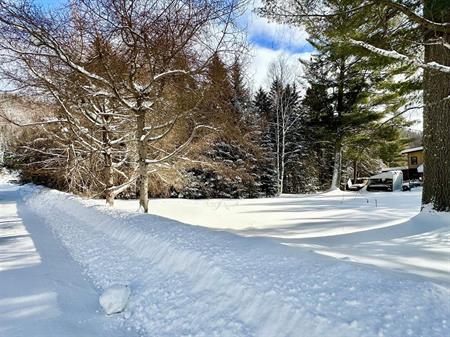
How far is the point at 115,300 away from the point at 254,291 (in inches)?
68.9

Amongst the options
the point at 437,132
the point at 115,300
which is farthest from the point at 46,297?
the point at 437,132

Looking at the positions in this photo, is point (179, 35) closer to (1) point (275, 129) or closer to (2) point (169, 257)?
(2) point (169, 257)

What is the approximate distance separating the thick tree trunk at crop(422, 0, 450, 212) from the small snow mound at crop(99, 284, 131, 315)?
563cm

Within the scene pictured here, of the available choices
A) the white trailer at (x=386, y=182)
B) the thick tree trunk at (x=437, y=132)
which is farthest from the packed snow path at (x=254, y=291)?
the white trailer at (x=386, y=182)

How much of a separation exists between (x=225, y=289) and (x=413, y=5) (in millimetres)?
6006

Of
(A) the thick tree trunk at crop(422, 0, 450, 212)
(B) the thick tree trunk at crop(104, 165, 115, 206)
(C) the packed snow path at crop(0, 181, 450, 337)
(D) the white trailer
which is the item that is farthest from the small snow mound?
(D) the white trailer

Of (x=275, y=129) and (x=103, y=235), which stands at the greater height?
(x=275, y=129)

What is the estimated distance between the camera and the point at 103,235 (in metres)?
6.80

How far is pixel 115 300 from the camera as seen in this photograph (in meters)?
3.68

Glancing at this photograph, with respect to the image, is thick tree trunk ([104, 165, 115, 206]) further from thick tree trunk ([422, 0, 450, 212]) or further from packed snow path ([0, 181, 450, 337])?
thick tree trunk ([422, 0, 450, 212])

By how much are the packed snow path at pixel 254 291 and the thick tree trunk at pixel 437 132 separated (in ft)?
12.2

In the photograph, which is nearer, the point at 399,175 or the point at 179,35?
the point at 179,35

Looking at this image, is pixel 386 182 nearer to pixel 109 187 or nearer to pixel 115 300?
pixel 109 187

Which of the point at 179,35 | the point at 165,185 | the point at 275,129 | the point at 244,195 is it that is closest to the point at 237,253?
the point at 179,35
